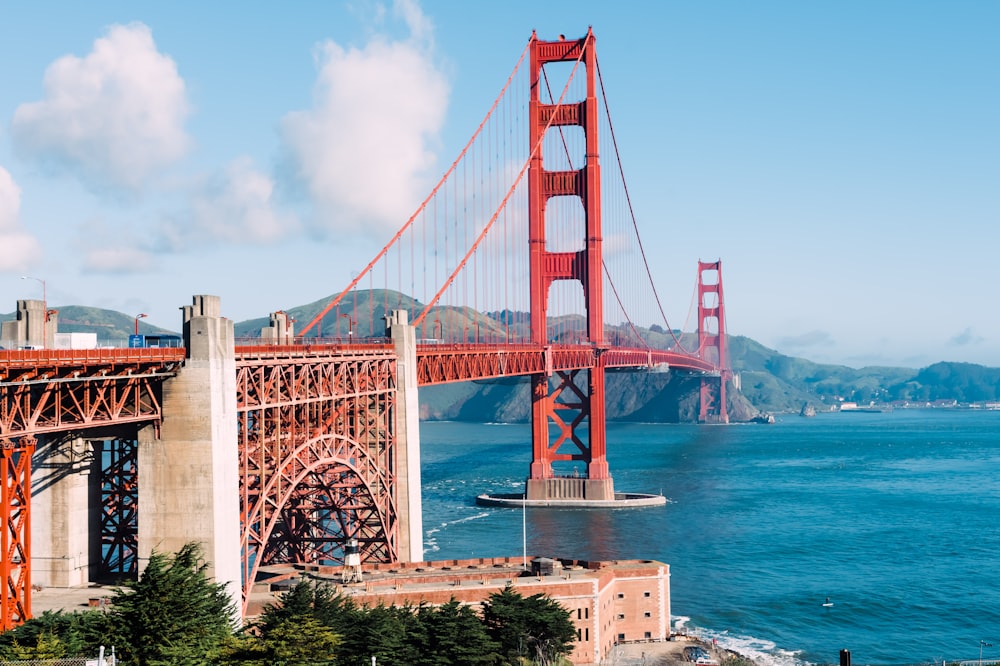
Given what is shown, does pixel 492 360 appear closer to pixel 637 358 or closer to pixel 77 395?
pixel 637 358

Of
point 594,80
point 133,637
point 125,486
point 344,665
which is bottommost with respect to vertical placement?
point 344,665

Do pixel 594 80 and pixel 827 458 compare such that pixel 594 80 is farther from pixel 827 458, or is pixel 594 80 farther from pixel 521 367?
pixel 827 458

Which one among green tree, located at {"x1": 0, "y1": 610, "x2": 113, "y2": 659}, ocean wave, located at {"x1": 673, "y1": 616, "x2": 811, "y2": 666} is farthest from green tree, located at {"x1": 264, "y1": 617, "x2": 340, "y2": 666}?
ocean wave, located at {"x1": 673, "y1": 616, "x2": 811, "y2": 666}

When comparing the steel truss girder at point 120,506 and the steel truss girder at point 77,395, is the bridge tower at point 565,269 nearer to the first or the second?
the steel truss girder at point 120,506

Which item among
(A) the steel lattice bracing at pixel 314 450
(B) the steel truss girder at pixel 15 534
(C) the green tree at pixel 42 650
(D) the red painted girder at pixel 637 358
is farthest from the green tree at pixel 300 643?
(D) the red painted girder at pixel 637 358

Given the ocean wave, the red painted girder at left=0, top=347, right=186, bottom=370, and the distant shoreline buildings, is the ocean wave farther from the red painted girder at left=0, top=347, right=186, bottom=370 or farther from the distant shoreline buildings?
the red painted girder at left=0, top=347, right=186, bottom=370

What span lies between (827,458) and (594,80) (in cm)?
7447

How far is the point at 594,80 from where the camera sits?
10881 cm

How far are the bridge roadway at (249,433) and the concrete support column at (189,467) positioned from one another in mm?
80

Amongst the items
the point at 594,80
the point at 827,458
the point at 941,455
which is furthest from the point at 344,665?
the point at 941,455

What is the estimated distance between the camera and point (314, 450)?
47781mm

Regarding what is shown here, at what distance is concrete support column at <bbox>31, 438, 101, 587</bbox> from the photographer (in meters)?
38.9

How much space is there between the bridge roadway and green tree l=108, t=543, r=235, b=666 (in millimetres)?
3328

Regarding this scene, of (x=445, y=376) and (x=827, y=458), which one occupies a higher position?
(x=445, y=376)
